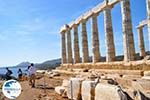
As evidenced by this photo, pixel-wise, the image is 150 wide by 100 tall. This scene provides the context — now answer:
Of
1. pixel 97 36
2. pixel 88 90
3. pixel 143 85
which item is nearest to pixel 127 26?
pixel 97 36

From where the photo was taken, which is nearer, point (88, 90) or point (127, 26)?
point (88, 90)

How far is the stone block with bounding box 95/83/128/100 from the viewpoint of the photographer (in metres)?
8.83

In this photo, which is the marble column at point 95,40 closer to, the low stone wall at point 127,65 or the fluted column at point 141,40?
the low stone wall at point 127,65

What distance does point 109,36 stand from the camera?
30562 millimetres

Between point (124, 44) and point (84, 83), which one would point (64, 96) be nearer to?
point (84, 83)

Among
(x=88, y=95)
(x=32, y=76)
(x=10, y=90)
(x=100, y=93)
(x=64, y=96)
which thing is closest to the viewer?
(x=10, y=90)

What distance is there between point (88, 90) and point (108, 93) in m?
1.88

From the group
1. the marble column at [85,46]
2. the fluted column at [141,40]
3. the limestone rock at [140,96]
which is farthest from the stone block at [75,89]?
the fluted column at [141,40]

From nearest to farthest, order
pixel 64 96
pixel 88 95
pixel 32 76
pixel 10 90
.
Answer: pixel 10 90
pixel 88 95
pixel 64 96
pixel 32 76

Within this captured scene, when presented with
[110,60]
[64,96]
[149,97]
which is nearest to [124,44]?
[110,60]

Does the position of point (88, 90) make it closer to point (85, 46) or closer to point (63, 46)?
point (85, 46)

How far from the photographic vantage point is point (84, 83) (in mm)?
11836

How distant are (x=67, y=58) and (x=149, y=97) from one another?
118 ft

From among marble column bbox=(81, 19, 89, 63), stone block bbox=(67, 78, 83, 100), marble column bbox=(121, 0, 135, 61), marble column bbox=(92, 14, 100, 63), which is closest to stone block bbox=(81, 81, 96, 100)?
stone block bbox=(67, 78, 83, 100)
